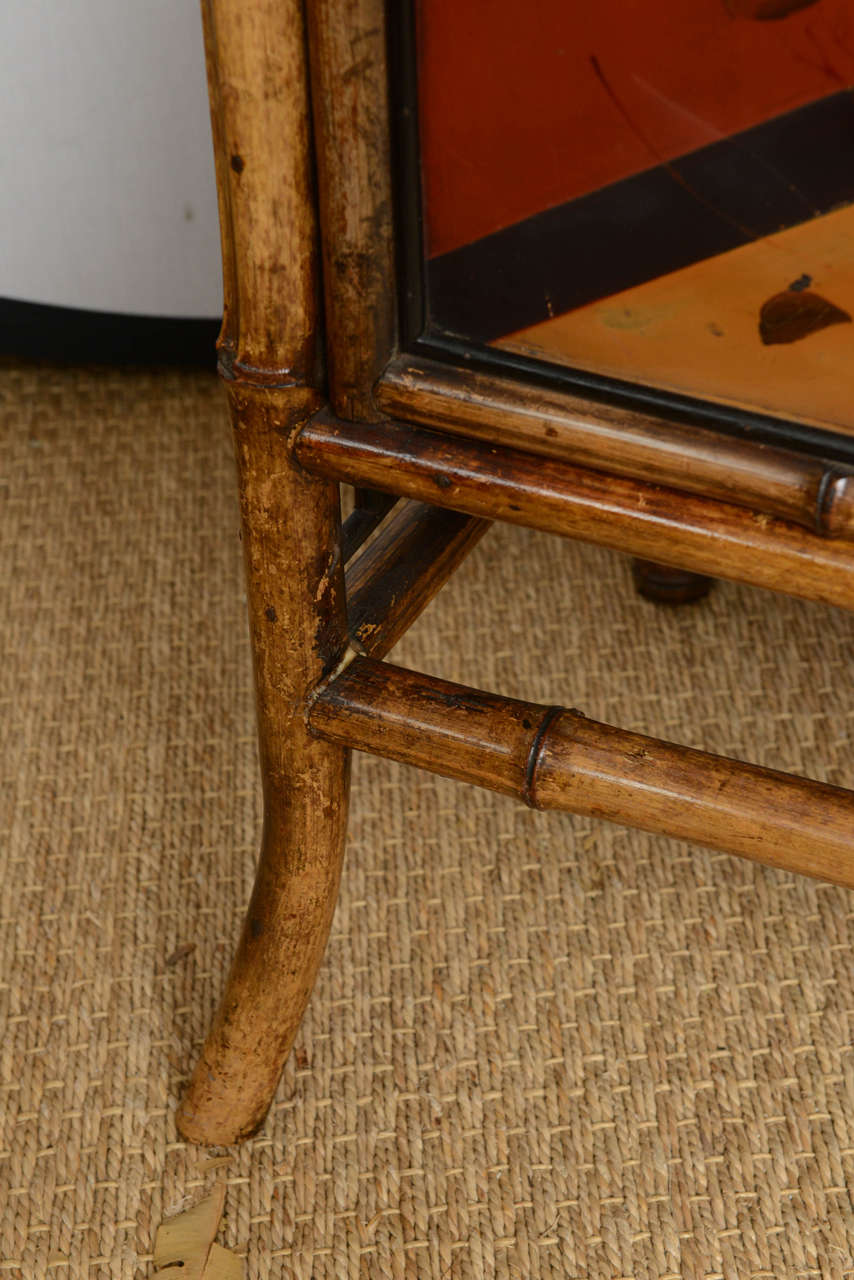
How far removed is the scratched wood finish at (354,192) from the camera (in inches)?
16.9

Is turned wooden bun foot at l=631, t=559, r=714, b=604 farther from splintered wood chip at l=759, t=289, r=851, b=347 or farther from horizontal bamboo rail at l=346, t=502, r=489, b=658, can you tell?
splintered wood chip at l=759, t=289, r=851, b=347

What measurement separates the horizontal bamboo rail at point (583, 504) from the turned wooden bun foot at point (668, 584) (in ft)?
1.66

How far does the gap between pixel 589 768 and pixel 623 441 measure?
6.0 inches

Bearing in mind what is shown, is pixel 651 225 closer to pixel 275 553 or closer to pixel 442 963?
pixel 275 553

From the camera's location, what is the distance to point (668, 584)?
1.00m

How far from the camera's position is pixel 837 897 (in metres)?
0.83

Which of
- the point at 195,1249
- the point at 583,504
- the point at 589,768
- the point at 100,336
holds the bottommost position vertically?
the point at 195,1249

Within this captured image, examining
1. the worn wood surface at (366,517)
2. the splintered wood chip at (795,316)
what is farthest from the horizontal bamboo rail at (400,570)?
the splintered wood chip at (795,316)

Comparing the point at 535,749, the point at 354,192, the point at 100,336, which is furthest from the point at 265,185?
the point at 100,336

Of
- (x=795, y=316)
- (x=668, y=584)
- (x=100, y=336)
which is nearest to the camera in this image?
(x=795, y=316)

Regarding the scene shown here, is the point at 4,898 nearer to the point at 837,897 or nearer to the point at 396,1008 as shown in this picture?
the point at 396,1008

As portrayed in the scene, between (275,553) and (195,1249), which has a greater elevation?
(275,553)

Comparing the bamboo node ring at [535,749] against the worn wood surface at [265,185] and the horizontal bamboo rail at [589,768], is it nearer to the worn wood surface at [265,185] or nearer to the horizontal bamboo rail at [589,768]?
the horizontal bamboo rail at [589,768]

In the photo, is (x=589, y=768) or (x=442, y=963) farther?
(x=442, y=963)
